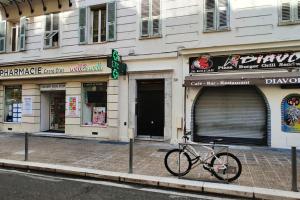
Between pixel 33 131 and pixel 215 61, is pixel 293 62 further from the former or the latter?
pixel 33 131

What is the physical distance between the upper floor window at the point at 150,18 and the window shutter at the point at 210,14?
2.05 meters

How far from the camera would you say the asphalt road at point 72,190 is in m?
5.52

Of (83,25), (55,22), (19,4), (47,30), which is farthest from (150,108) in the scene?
(19,4)

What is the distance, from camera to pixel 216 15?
11445 millimetres

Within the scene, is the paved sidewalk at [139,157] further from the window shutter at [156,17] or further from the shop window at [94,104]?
the window shutter at [156,17]

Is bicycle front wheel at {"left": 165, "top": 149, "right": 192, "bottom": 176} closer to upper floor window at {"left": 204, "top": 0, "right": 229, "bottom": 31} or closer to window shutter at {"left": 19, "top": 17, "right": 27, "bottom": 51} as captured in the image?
upper floor window at {"left": 204, "top": 0, "right": 229, "bottom": 31}

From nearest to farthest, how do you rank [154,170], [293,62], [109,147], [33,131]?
[154,170] < [293,62] < [109,147] < [33,131]

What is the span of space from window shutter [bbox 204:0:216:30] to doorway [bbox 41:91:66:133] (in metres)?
8.30

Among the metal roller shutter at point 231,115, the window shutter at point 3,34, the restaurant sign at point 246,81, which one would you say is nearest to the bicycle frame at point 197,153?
the restaurant sign at point 246,81

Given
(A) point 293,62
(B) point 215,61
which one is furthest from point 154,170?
(A) point 293,62

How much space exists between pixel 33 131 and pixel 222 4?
37.0 feet

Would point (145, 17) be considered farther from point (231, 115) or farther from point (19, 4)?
point (19, 4)

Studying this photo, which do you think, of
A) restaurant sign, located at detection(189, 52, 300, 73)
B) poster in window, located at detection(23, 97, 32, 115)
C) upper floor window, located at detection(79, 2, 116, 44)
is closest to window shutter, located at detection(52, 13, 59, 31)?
upper floor window, located at detection(79, 2, 116, 44)

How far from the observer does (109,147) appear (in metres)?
11.2
